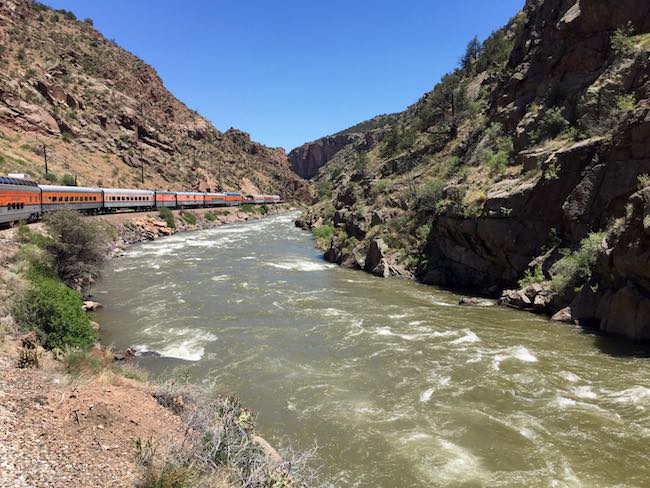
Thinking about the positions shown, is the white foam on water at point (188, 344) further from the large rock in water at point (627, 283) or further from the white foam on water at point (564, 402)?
the large rock in water at point (627, 283)

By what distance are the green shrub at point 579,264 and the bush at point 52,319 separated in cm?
1788

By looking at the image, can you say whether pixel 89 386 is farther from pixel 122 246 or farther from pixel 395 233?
pixel 122 246

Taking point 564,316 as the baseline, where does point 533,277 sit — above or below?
above

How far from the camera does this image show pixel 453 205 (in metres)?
26.6

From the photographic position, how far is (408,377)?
43.4 feet

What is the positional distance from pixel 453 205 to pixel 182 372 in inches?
733

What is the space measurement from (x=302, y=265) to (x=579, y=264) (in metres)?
19.1

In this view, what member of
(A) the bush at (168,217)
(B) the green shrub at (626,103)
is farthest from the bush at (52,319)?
(A) the bush at (168,217)

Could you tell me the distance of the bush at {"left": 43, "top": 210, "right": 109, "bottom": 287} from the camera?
20031 millimetres

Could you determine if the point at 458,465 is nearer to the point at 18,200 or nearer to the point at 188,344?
the point at 188,344

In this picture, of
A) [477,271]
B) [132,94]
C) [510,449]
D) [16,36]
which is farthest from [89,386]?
[132,94]

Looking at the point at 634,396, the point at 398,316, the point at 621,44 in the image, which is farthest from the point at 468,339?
the point at 621,44

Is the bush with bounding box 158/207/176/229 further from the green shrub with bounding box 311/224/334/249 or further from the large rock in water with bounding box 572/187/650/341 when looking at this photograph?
the large rock in water with bounding box 572/187/650/341

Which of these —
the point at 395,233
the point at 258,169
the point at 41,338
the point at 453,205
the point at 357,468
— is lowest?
the point at 357,468
